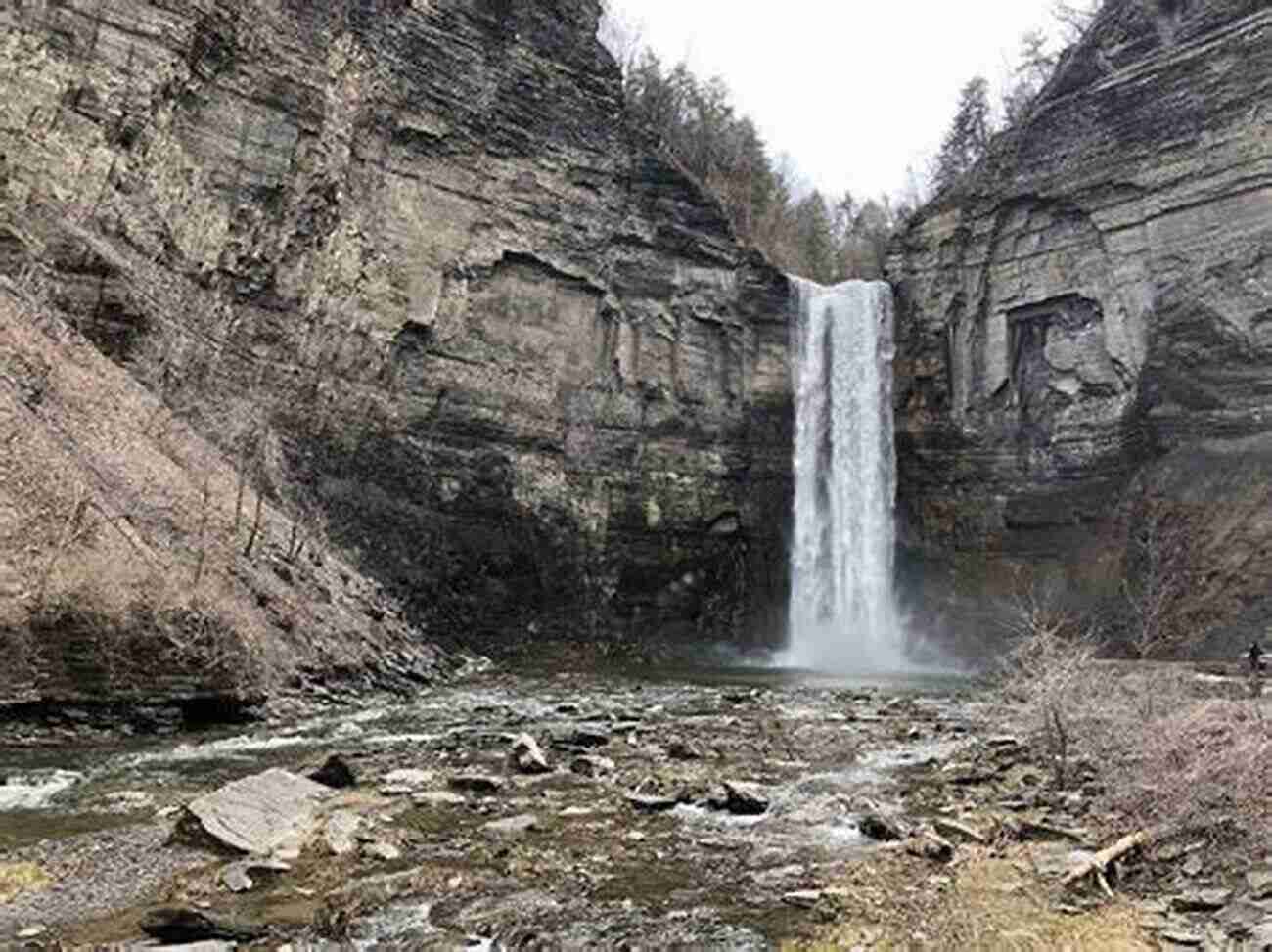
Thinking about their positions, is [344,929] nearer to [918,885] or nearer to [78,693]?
[918,885]

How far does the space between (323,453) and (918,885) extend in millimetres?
24435

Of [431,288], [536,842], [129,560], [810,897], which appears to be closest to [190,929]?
[536,842]

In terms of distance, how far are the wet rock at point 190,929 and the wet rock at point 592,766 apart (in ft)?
17.9

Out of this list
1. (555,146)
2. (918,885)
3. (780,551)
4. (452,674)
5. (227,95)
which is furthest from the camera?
(780,551)

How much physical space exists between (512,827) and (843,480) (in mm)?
30953

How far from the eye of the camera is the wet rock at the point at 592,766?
11.2 metres

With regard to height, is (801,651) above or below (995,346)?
below

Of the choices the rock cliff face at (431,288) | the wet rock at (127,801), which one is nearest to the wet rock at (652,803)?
the wet rock at (127,801)

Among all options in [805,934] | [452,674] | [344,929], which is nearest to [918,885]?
[805,934]

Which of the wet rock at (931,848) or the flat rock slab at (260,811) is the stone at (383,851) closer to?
the flat rock slab at (260,811)

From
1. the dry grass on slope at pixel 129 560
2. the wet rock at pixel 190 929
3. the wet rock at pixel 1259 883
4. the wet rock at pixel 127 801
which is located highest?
the dry grass on slope at pixel 129 560

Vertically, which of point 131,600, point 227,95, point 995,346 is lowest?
point 131,600

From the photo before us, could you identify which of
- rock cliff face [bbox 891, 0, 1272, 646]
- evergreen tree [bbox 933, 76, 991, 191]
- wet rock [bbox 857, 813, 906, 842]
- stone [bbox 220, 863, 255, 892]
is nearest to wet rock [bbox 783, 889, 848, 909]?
wet rock [bbox 857, 813, 906, 842]

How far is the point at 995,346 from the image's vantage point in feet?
118
